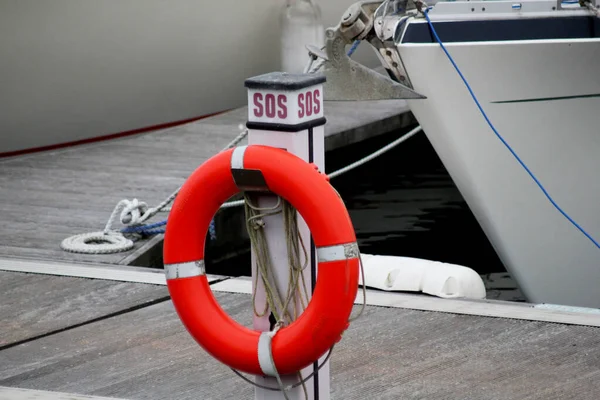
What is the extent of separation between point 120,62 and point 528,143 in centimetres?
441

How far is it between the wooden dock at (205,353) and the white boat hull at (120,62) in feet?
8.79

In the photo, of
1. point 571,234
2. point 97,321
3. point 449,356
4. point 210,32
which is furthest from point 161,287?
point 210,32

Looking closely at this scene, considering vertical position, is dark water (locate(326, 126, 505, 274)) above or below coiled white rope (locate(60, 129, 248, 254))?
below

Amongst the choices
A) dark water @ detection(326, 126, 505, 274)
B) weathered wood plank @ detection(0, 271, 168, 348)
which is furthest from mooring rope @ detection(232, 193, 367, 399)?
dark water @ detection(326, 126, 505, 274)

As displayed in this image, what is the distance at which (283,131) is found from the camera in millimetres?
2764

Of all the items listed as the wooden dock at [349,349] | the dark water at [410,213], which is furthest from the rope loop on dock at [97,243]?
the dark water at [410,213]

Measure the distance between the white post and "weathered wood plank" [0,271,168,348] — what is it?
1.64 meters

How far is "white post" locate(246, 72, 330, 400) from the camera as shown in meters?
2.75

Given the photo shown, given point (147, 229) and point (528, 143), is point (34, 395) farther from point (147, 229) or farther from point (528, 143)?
point (528, 143)

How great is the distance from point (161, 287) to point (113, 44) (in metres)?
4.73

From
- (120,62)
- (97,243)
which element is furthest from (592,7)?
(120,62)

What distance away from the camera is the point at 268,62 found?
10.9m

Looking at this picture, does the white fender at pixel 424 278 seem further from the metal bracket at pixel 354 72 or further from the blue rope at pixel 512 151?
the blue rope at pixel 512 151

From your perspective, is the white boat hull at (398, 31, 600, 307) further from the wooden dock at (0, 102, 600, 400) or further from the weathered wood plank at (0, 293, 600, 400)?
the weathered wood plank at (0, 293, 600, 400)
